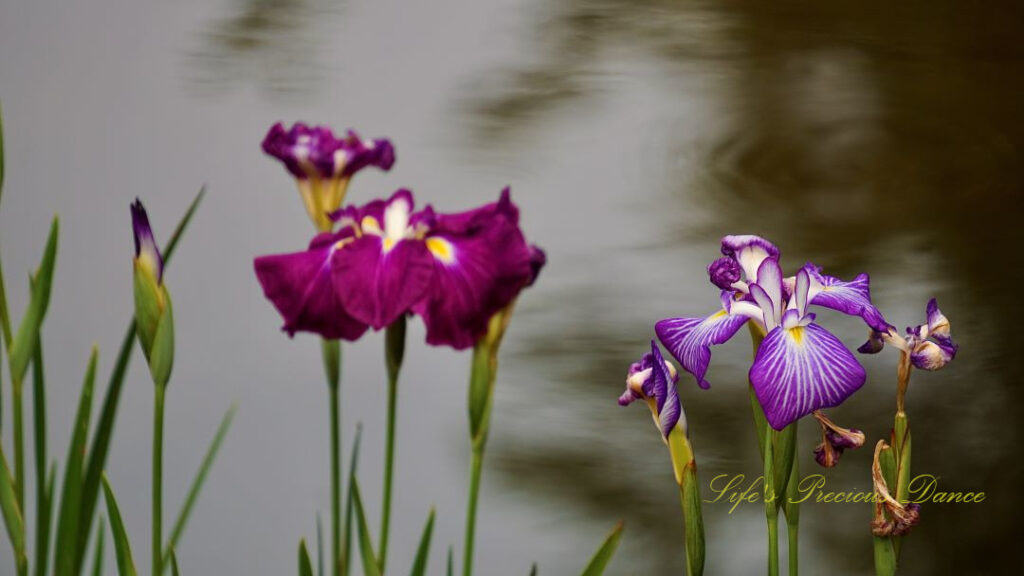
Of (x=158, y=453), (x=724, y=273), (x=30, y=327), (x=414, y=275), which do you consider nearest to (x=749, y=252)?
(x=724, y=273)

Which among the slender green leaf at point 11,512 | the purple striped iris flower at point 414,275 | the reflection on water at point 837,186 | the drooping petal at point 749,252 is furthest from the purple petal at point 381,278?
the reflection on water at point 837,186

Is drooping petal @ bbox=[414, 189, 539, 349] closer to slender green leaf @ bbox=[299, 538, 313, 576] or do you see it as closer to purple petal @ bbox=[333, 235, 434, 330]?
purple petal @ bbox=[333, 235, 434, 330]

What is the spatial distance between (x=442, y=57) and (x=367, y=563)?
2.38 feet

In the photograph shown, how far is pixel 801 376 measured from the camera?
0.28 m

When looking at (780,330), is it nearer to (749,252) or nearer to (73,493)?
(749,252)

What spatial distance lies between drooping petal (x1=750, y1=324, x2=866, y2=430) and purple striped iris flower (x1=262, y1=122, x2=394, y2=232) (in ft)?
0.58

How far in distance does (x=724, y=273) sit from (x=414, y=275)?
103 mm

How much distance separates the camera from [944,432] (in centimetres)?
100

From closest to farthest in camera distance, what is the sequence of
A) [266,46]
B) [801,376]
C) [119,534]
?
[801,376] → [119,534] → [266,46]

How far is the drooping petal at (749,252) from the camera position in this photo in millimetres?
316

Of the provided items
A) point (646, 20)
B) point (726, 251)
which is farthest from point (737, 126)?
point (726, 251)

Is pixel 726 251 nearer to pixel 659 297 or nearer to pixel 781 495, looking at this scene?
pixel 781 495

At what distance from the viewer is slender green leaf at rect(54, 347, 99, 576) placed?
42 cm

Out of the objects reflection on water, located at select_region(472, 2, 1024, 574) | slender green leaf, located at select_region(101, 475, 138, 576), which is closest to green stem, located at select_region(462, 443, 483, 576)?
slender green leaf, located at select_region(101, 475, 138, 576)
